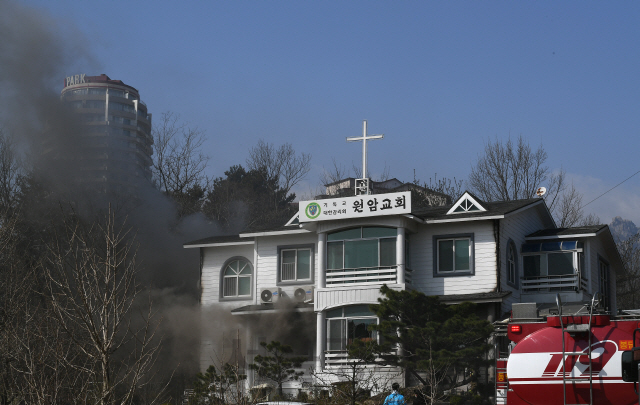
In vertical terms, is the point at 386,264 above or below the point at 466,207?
below

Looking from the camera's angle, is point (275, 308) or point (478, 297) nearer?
point (478, 297)

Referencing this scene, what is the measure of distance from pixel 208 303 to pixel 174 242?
38.1 ft

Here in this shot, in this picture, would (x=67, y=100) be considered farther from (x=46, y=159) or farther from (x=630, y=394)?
(x=630, y=394)

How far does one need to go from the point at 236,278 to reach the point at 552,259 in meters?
13.2

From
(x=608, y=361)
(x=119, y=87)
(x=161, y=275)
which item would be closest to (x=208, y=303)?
(x=161, y=275)

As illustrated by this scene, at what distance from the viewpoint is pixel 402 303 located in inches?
990

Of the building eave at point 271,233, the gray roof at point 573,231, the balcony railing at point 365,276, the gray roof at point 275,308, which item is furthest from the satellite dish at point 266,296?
the gray roof at point 573,231

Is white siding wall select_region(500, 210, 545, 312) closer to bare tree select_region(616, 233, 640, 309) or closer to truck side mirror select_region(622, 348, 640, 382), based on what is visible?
truck side mirror select_region(622, 348, 640, 382)

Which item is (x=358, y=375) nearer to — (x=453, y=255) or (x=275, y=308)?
(x=275, y=308)

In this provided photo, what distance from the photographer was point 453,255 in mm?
29469

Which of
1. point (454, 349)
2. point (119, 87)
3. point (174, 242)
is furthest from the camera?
point (119, 87)

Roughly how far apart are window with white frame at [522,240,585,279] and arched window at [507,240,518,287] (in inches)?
24.5

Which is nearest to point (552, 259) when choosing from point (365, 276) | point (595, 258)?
point (595, 258)

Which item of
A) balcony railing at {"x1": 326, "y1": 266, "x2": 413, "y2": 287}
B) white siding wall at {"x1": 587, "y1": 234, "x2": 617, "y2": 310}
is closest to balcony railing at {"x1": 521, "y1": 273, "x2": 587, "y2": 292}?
white siding wall at {"x1": 587, "y1": 234, "x2": 617, "y2": 310}
